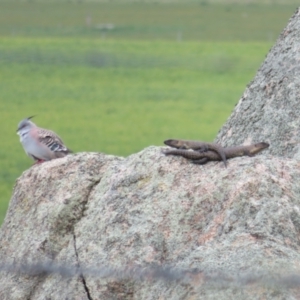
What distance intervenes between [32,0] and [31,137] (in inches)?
1855

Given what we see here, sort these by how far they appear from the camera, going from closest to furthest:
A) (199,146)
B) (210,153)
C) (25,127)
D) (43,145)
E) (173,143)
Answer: (210,153)
(199,146)
(173,143)
(43,145)
(25,127)

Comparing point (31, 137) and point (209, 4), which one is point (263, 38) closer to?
point (209, 4)

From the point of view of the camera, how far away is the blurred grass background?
91.9 ft

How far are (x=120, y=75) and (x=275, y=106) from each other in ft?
114

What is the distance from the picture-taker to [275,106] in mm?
6680

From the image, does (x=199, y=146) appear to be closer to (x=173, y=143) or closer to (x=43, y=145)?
(x=173, y=143)

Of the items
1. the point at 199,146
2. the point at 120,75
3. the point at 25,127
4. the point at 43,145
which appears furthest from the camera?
the point at 120,75

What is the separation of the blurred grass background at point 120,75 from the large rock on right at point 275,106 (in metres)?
9.50

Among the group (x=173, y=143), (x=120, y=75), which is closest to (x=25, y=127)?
(x=173, y=143)

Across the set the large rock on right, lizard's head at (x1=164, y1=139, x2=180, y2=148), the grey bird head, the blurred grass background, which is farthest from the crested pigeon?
the blurred grass background

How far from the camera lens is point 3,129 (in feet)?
90.6

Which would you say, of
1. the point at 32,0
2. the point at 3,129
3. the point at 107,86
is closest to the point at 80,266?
the point at 3,129

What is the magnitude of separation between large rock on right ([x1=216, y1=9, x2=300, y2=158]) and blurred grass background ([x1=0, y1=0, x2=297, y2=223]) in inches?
374

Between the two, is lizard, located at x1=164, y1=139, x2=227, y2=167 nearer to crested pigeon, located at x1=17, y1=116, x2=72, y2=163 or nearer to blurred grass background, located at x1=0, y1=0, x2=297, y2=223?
crested pigeon, located at x1=17, y1=116, x2=72, y2=163
